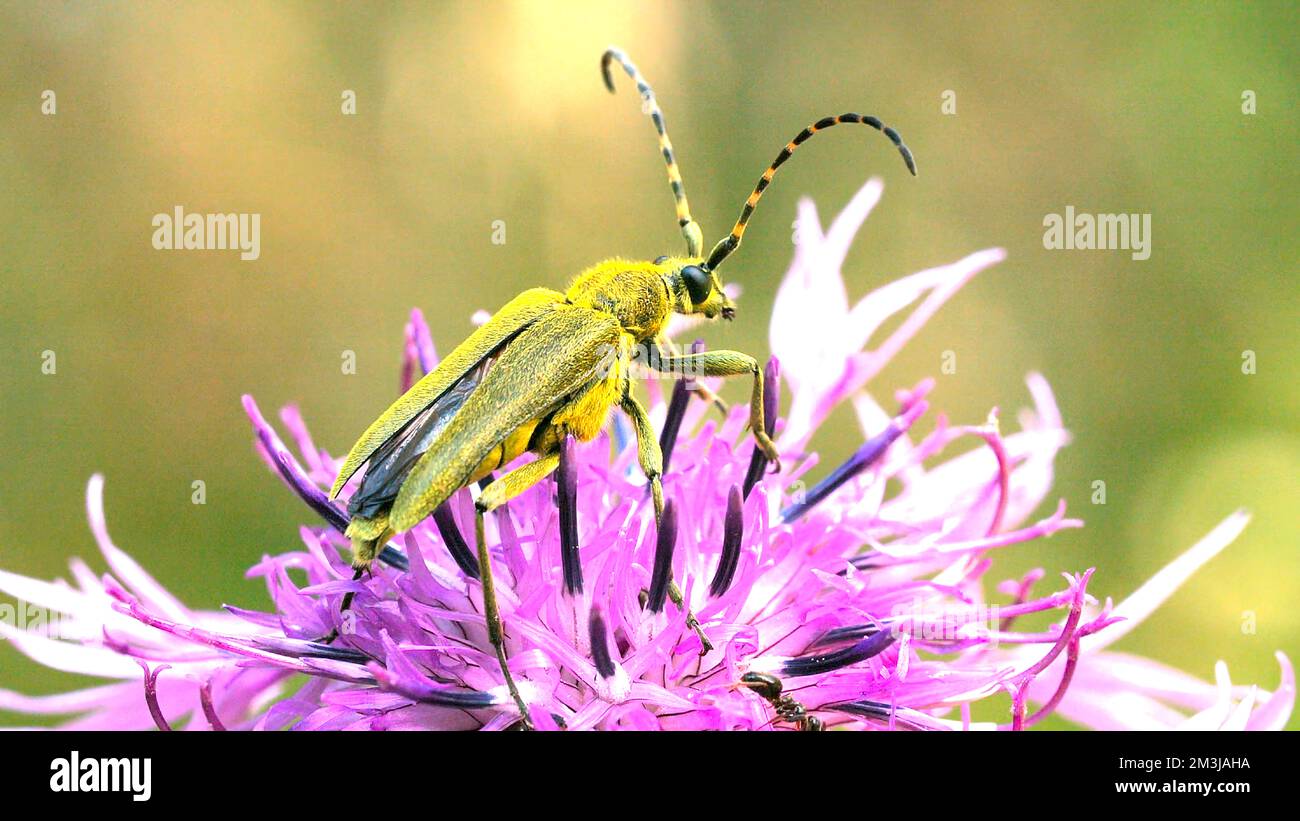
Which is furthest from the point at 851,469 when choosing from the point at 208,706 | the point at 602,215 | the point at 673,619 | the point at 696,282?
the point at 602,215

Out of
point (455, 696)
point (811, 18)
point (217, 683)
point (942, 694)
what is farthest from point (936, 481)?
point (811, 18)

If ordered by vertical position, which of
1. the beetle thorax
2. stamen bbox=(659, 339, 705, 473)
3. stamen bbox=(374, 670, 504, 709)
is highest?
the beetle thorax

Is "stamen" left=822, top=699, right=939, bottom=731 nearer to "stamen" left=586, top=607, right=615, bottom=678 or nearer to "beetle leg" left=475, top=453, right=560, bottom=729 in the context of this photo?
"stamen" left=586, top=607, right=615, bottom=678

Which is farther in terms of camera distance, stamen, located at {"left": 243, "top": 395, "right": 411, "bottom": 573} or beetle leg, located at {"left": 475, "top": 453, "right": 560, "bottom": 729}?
stamen, located at {"left": 243, "top": 395, "right": 411, "bottom": 573}

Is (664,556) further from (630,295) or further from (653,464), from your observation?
(630,295)

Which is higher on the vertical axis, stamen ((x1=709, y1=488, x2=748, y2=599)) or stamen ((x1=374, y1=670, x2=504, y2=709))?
stamen ((x1=709, y1=488, x2=748, y2=599))

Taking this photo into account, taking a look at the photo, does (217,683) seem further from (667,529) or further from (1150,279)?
(1150,279)

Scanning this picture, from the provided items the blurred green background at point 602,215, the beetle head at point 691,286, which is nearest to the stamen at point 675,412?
the beetle head at point 691,286

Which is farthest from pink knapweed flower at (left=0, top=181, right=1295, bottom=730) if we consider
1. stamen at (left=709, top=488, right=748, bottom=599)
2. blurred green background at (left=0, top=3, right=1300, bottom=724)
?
blurred green background at (left=0, top=3, right=1300, bottom=724)
